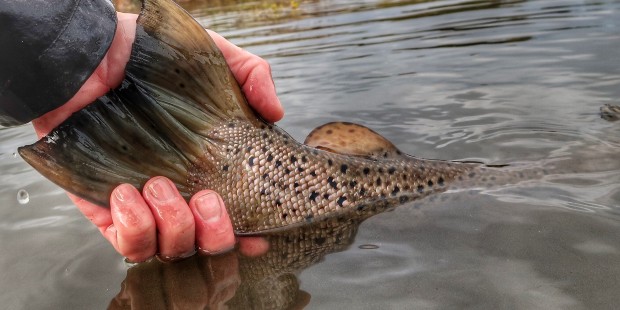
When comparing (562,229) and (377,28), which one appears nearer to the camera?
(562,229)

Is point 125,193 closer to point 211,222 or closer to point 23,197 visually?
point 211,222

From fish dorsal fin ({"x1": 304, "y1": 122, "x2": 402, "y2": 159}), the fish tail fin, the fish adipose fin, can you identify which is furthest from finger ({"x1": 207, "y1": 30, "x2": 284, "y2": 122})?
the fish tail fin

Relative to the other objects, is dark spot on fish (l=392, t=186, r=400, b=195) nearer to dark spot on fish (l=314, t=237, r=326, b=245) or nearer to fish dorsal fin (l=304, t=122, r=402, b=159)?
fish dorsal fin (l=304, t=122, r=402, b=159)

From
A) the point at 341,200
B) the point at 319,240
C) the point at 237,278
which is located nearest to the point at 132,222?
the point at 237,278

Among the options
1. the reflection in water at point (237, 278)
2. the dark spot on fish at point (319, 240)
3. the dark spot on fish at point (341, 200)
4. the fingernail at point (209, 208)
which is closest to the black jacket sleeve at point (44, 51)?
the fingernail at point (209, 208)

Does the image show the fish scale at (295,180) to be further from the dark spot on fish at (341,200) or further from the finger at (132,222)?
the finger at (132,222)

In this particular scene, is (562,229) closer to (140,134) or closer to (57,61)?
(140,134)

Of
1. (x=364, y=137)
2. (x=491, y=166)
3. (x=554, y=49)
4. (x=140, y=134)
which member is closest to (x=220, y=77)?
(x=140, y=134)
